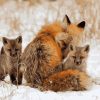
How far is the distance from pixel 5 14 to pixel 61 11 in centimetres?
192

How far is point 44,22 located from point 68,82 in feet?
21.9

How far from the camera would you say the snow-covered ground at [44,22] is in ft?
28.8

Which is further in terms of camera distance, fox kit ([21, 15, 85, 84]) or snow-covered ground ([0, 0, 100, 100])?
fox kit ([21, 15, 85, 84])

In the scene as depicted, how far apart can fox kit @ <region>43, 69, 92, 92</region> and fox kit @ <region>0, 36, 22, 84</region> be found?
2.58 feet

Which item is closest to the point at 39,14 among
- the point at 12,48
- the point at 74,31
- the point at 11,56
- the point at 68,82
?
the point at 74,31

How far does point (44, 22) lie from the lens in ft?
52.0

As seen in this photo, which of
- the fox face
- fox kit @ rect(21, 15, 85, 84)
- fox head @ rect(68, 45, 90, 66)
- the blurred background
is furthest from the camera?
the blurred background

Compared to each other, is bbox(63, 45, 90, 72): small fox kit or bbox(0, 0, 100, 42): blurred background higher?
Answer: bbox(63, 45, 90, 72): small fox kit

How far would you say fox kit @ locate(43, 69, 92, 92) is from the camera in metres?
9.36

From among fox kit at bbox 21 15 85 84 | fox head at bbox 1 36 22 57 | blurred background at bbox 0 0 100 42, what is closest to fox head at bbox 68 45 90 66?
fox kit at bbox 21 15 85 84

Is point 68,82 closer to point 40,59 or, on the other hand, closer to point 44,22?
point 40,59

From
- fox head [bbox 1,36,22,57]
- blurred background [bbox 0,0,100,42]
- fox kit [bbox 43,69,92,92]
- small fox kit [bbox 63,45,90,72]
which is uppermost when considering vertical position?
fox head [bbox 1,36,22,57]

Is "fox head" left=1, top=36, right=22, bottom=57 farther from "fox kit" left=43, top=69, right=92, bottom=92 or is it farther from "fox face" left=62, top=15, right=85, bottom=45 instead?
"fox face" left=62, top=15, right=85, bottom=45

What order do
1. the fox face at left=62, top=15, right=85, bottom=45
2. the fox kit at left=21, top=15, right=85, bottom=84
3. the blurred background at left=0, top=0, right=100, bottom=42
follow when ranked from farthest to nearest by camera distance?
the blurred background at left=0, top=0, right=100, bottom=42 < the fox face at left=62, top=15, right=85, bottom=45 < the fox kit at left=21, top=15, right=85, bottom=84
